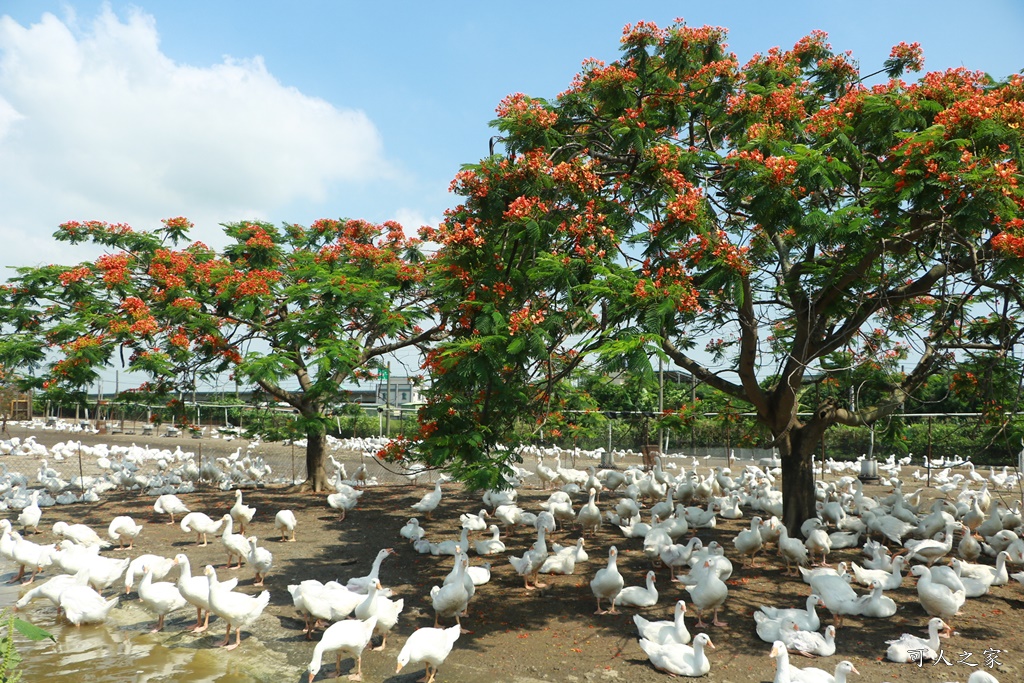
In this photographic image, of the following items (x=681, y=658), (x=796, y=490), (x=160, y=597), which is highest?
(x=796, y=490)

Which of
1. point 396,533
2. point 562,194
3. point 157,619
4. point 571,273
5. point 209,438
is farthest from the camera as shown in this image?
point 209,438

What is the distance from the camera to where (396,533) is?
1249 cm

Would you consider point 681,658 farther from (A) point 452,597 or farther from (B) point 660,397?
(B) point 660,397

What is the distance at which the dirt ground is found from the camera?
21.5ft

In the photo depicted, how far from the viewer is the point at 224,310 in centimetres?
1412

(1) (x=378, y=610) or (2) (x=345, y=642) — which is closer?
(2) (x=345, y=642)

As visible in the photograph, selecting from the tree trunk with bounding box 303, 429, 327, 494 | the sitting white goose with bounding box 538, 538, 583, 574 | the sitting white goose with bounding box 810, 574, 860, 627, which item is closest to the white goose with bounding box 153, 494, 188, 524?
the tree trunk with bounding box 303, 429, 327, 494

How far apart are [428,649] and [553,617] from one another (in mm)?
2356

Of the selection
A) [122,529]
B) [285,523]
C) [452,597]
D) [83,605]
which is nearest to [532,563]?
[452,597]

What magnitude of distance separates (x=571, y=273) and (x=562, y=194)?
41.0 inches

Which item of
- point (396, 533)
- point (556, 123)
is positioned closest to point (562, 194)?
point (556, 123)

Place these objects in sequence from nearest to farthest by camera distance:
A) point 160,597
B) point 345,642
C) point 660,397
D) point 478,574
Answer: point 345,642
point 160,597
point 478,574
point 660,397

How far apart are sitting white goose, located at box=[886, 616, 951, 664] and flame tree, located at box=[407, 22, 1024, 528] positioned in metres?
2.70

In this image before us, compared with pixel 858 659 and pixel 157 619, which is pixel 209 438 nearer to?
pixel 157 619
